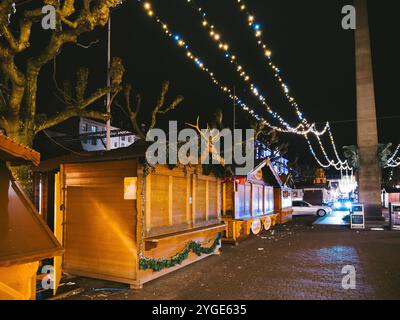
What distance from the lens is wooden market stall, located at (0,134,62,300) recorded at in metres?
3.76

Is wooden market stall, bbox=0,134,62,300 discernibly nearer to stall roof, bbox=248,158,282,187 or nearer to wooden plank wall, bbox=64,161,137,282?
wooden plank wall, bbox=64,161,137,282

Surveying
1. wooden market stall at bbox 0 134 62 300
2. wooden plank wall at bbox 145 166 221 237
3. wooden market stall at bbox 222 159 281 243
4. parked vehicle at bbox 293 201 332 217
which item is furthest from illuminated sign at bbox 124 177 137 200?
parked vehicle at bbox 293 201 332 217

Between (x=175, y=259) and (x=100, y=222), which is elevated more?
(x=100, y=222)

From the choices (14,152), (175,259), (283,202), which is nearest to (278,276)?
(175,259)

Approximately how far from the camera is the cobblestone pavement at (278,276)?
23.1 feet

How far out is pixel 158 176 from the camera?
8.71m

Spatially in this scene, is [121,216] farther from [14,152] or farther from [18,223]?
[14,152]

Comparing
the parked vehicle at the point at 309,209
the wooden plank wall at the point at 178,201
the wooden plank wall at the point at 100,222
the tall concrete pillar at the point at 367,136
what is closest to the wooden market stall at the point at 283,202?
the tall concrete pillar at the point at 367,136

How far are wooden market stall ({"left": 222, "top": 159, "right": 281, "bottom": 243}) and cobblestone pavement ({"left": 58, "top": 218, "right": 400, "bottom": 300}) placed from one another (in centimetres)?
118

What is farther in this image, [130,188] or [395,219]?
[395,219]

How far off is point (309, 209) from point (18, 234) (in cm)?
3068

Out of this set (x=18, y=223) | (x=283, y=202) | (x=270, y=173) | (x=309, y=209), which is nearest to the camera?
(x=18, y=223)

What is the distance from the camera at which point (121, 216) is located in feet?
26.3

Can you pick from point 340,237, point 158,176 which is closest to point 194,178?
point 158,176
